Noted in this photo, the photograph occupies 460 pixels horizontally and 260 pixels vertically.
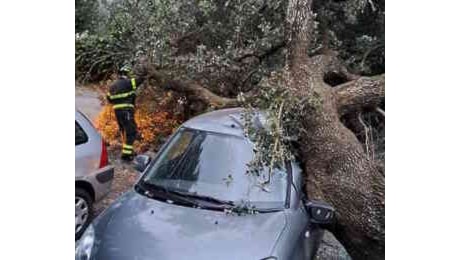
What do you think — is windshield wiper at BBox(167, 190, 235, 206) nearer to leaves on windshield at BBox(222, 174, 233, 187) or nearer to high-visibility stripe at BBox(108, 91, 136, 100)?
leaves on windshield at BBox(222, 174, 233, 187)

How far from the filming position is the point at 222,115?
271 cm

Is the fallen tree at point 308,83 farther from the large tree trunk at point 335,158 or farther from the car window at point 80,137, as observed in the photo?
the car window at point 80,137

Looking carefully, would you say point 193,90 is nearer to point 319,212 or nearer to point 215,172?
point 215,172

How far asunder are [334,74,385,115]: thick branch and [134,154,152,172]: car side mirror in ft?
3.43

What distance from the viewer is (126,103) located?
2.59 meters

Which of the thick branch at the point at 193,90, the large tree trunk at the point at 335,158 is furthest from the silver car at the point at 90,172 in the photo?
the large tree trunk at the point at 335,158

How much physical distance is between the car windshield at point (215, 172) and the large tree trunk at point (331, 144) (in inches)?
8.7

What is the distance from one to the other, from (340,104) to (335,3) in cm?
53

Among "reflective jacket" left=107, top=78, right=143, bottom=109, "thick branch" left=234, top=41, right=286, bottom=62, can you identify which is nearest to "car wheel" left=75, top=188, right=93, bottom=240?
"reflective jacket" left=107, top=78, right=143, bottom=109

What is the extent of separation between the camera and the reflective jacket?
8.46 ft

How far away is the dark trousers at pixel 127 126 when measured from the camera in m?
2.59

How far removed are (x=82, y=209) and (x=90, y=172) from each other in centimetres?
19
